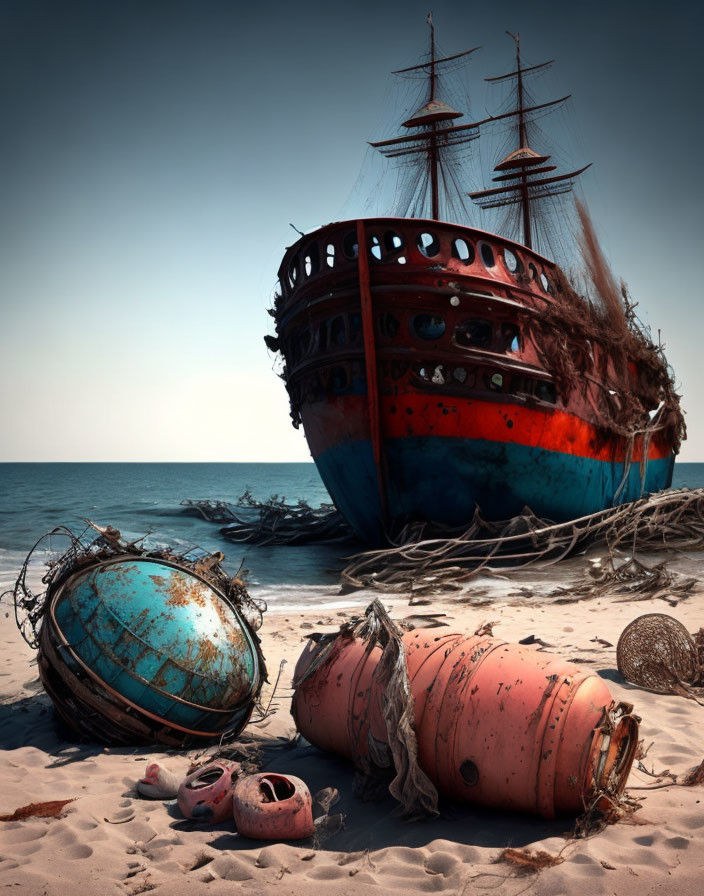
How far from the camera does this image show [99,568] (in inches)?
164

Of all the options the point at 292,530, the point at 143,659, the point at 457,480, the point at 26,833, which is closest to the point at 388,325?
the point at 457,480

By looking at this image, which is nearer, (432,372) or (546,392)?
(432,372)

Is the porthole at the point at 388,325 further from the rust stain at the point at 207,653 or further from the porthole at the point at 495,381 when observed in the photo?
the rust stain at the point at 207,653

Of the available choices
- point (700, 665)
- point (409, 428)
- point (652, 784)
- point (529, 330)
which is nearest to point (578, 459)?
point (529, 330)

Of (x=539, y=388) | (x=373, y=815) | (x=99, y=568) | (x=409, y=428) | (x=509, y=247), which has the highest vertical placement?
(x=509, y=247)

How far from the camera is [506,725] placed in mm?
2982

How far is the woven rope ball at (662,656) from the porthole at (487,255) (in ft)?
31.2

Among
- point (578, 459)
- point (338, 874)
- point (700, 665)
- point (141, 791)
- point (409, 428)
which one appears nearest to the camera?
point (338, 874)

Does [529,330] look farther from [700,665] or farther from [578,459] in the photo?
[700,665]

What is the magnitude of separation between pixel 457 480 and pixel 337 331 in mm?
4087

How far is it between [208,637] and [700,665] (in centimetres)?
373

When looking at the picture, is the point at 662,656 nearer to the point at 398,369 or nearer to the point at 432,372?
the point at 432,372

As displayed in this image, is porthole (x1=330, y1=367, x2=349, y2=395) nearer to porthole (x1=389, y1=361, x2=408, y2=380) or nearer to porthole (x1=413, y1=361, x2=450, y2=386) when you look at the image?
porthole (x1=389, y1=361, x2=408, y2=380)

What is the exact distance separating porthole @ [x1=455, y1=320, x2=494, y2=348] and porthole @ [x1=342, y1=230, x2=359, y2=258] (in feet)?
8.50
